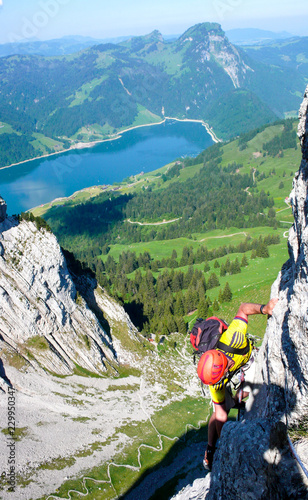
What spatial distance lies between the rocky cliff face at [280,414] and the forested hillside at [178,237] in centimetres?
4510

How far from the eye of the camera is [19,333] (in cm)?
3875

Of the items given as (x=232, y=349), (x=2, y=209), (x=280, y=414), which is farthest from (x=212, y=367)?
(x=2, y=209)

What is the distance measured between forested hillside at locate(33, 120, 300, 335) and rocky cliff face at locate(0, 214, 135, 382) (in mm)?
10241

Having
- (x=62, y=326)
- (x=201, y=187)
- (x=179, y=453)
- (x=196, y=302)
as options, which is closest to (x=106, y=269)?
(x=196, y=302)

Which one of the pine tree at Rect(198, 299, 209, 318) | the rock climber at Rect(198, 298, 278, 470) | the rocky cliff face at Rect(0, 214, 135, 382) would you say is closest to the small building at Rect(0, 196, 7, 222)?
the rocky cliff face at Rect(0, 214, 135, 382)

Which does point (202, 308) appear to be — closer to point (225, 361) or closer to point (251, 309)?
point (251, 309)

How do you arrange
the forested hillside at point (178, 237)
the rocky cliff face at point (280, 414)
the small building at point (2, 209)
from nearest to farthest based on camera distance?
1. the rocky cliff face at point (280, 414)
2. the small building at point (2, 209)
3. the forested hillside at point (178, 237)

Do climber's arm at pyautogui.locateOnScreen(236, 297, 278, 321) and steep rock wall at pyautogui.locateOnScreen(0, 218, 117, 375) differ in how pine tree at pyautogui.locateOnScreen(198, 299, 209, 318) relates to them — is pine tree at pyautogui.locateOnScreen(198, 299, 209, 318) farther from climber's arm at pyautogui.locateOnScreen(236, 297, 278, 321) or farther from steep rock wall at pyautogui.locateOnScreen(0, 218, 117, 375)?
climber's arm at pyautogui.locateOnScreen(236, 297, 278, 321)

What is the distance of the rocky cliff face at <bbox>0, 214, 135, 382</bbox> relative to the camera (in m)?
38.2

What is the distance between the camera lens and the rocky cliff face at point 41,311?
125 ft

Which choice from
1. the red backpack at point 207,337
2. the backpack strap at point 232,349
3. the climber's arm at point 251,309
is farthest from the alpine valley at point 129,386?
the red backpack at point 207,337

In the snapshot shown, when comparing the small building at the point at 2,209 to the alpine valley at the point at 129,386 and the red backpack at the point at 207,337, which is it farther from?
the red backpack at the point at 207,337

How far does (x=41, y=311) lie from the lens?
40.3 m

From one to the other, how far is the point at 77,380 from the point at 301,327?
38.3m
